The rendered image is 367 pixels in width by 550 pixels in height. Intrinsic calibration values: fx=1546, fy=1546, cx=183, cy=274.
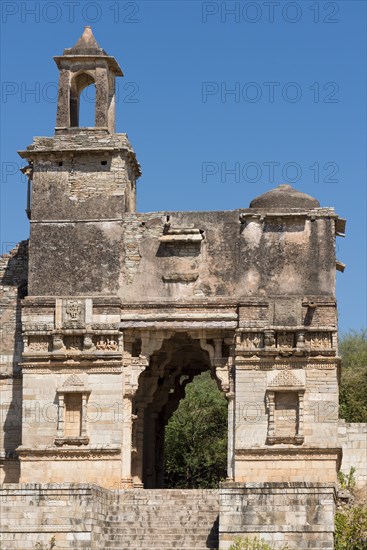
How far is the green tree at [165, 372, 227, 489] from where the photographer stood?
4731 centimetres

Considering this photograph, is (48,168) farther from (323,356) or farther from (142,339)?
(323,356)

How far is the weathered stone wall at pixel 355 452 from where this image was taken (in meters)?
39.2

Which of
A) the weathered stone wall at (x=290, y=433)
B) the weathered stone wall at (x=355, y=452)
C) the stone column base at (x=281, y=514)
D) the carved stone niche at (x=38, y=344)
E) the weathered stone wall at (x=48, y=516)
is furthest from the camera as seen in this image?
the weathered stone wall at (x=355, y=452)

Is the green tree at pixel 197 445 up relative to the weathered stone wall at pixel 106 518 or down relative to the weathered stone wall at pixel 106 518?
up

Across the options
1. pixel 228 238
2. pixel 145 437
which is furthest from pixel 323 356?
pixel 145 437

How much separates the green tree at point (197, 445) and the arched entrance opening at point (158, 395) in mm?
6231

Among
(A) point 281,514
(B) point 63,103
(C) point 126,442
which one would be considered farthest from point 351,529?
(B) point 63,103

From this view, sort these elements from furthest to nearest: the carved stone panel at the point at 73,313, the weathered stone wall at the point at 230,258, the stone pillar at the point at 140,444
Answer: the stone pillar at the point at 140,444 < the carved stone panel at the point at 73,313 < the weathered stone wall at the point at 230,258

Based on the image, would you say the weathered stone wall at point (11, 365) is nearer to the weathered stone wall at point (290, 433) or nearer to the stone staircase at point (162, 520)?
the stone staircase at point (162, 520)

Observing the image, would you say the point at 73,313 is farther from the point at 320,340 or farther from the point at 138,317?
the point at 320,340

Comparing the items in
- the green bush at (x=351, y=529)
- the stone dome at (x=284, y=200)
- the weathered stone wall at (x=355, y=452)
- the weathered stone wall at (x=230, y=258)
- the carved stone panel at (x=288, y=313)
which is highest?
the stone dome at (x=284, y=200)

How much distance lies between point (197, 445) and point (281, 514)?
675 inches

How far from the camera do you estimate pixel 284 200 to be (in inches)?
1414

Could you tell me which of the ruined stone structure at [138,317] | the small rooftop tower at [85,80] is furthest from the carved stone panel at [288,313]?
the small rooftop tower at [85,80]
